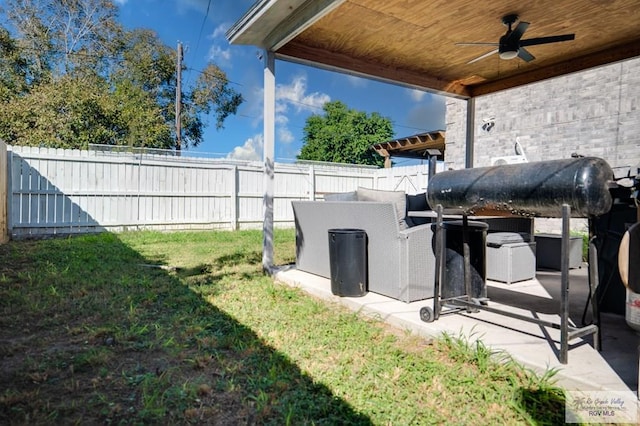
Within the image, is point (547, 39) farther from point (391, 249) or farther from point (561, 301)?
point (561, 301)

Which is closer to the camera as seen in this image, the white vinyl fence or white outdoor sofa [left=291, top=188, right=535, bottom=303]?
white outdoor sofa [left=291, top=188, right=535, bottom=303]

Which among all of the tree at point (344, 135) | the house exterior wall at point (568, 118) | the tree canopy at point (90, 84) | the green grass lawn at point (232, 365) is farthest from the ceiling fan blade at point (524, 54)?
the tree at point (344, 135)

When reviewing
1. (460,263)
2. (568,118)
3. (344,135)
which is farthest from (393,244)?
(344,135)

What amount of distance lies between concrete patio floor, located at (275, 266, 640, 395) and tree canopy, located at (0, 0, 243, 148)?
13363 millimetres

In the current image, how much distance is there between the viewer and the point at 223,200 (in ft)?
31.7

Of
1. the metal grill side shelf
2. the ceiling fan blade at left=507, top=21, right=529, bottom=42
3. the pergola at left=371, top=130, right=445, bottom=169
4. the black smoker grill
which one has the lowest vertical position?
the metal grill side shelf

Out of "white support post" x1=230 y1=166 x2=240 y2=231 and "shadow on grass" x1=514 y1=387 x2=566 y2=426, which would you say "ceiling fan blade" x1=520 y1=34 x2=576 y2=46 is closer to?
"shadow on grass" x1=514 y1=387 x2=566 y2=426

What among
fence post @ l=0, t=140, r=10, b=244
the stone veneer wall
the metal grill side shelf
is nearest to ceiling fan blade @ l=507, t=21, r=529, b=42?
the metal grill side shelf

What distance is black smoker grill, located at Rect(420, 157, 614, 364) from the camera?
1.96 m

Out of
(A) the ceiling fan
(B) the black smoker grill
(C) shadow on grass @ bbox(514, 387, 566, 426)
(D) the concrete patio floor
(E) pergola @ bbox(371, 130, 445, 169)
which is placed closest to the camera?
(C) shadow on grass @ bbox(514, 387, 566, 426)

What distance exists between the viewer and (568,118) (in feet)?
25.6

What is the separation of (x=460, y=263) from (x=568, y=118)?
6.75 metres

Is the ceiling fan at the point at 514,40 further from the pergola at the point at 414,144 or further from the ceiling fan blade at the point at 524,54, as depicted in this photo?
the pergola at the point at 414,144

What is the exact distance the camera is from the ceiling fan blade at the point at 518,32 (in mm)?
3467
